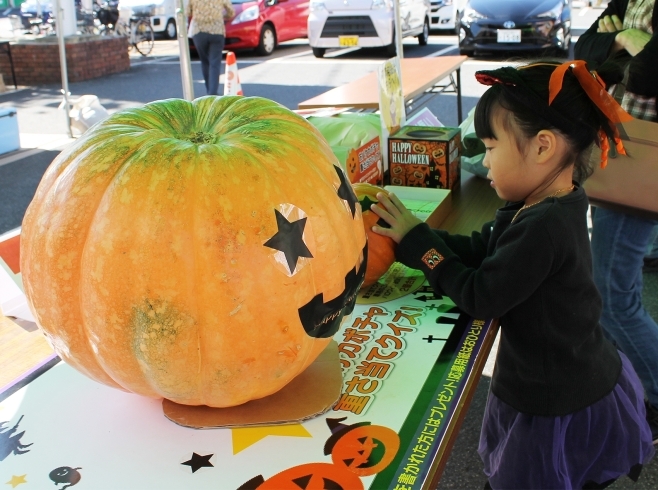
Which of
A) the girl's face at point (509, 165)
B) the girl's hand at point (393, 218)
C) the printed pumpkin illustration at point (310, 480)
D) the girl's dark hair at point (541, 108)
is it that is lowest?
the printed pumpkin illustration at point (310, 480)

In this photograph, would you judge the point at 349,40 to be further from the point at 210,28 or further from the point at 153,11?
the point at 153,11

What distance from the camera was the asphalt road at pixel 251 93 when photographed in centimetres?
283

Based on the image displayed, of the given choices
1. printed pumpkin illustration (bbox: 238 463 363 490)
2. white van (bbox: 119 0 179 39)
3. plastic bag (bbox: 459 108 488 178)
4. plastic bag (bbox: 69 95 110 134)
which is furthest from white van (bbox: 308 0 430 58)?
printed pumpkin illustration (bbox: 238 463 363 490)

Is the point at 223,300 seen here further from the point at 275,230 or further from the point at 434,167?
the point at 434,167

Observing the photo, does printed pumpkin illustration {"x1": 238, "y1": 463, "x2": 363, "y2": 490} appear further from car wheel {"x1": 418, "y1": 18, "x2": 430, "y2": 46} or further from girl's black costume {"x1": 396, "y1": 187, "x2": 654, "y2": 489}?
car wheel {"x1": 418, "y1": 18, "x2": 430, "y2": 46}

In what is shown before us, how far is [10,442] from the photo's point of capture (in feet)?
4.19

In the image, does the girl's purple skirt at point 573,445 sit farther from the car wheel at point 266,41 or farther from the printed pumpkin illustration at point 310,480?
the car wheel at point 266,41

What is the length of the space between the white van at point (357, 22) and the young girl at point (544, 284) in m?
10.7

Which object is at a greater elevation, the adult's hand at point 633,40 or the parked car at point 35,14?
the parked car at point 35,14

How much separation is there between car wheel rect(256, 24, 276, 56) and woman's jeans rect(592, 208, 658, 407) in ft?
41.3

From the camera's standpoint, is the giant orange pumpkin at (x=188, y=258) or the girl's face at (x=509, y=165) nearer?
the giant orange pumpkin at (x=188, y=258)

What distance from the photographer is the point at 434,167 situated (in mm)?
2449

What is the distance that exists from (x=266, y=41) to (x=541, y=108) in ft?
44.5

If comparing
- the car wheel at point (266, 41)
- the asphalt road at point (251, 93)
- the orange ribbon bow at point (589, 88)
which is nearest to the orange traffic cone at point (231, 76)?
the asphalt road at point (251, 93)
